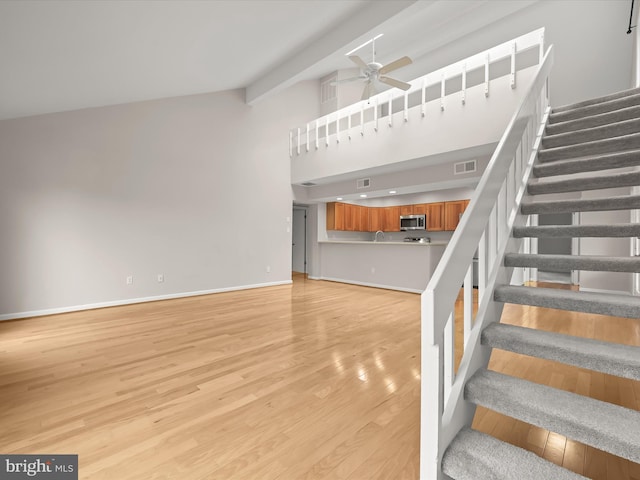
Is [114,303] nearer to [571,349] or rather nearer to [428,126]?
[571,349]

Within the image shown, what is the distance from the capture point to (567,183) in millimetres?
2406

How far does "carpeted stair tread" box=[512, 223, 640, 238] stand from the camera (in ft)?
6.22

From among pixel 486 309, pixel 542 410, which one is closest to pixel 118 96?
pixel 486 309

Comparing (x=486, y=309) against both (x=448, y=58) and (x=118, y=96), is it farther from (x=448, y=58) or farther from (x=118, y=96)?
(x=448, y=58)

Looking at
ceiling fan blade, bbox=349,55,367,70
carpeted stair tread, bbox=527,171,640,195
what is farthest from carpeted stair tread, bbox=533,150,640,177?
ceiling fan blade, bbox=349,55,367,70

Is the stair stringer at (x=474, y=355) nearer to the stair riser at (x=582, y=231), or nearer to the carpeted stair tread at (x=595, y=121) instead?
the stair riser at (x=582, y=231)

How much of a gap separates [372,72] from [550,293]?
164 inches

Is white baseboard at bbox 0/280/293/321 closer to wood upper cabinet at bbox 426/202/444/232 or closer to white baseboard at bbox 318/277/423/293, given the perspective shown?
white baseboard at bbox 318/277/423/293

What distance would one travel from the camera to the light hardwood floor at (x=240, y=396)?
1.50 meters

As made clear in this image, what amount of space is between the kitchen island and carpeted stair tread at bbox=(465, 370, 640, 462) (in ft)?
15.4

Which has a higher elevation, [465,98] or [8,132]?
[465,98]

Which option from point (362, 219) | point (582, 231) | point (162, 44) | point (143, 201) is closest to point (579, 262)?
point (582, 231)

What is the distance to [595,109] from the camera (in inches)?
125

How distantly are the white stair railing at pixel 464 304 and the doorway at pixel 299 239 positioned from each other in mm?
6674
